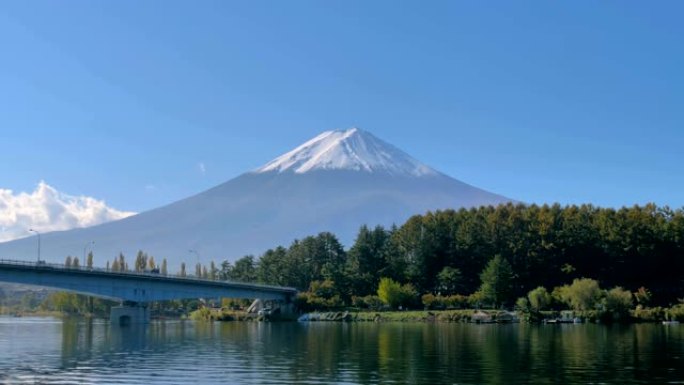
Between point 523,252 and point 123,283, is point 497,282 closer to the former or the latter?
point 523,252

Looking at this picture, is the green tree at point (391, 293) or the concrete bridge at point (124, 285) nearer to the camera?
the concrete bridge at point (124, 285)

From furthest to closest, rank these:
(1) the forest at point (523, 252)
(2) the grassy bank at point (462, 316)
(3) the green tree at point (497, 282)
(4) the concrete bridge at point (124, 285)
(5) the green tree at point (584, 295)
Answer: (1) the forest at point (523, 252) → (3) the green tree at point (497, 282) → (5) the green tree at point (584, 295) → (4) the concrete bridge at point (124, 285) → (2) the grassy bank at point (462, 316)

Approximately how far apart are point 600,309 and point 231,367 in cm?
6401

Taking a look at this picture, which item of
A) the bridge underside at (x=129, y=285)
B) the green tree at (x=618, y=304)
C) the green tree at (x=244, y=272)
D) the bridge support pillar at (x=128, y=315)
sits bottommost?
the bridge support pillar at (x=128, y=315)

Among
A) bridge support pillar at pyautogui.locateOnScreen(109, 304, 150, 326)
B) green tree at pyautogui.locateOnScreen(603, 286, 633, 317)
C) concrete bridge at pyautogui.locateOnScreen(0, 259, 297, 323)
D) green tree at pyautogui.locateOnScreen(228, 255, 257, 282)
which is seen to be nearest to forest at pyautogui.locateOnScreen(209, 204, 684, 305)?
green tree at pyautogui.locateOnScreen(603, 286, 633, 317)

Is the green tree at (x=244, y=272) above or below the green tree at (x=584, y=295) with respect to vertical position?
above

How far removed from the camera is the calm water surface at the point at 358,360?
34500mm

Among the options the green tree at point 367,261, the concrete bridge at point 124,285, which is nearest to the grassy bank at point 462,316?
the concrete bridge at point 124,285

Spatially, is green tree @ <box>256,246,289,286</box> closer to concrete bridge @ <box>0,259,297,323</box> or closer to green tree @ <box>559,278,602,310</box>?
concrete bridge @ <box>0,259,297,323</box>

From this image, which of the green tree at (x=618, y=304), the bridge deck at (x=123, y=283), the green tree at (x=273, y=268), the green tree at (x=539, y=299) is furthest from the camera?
the green tree at (x=273, y=268)

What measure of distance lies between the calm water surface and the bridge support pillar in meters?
39.8

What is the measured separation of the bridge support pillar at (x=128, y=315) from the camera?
102644mm

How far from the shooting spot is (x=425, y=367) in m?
38.7

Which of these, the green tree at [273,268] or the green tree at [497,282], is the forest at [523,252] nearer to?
A: the green tree at [497,282]
